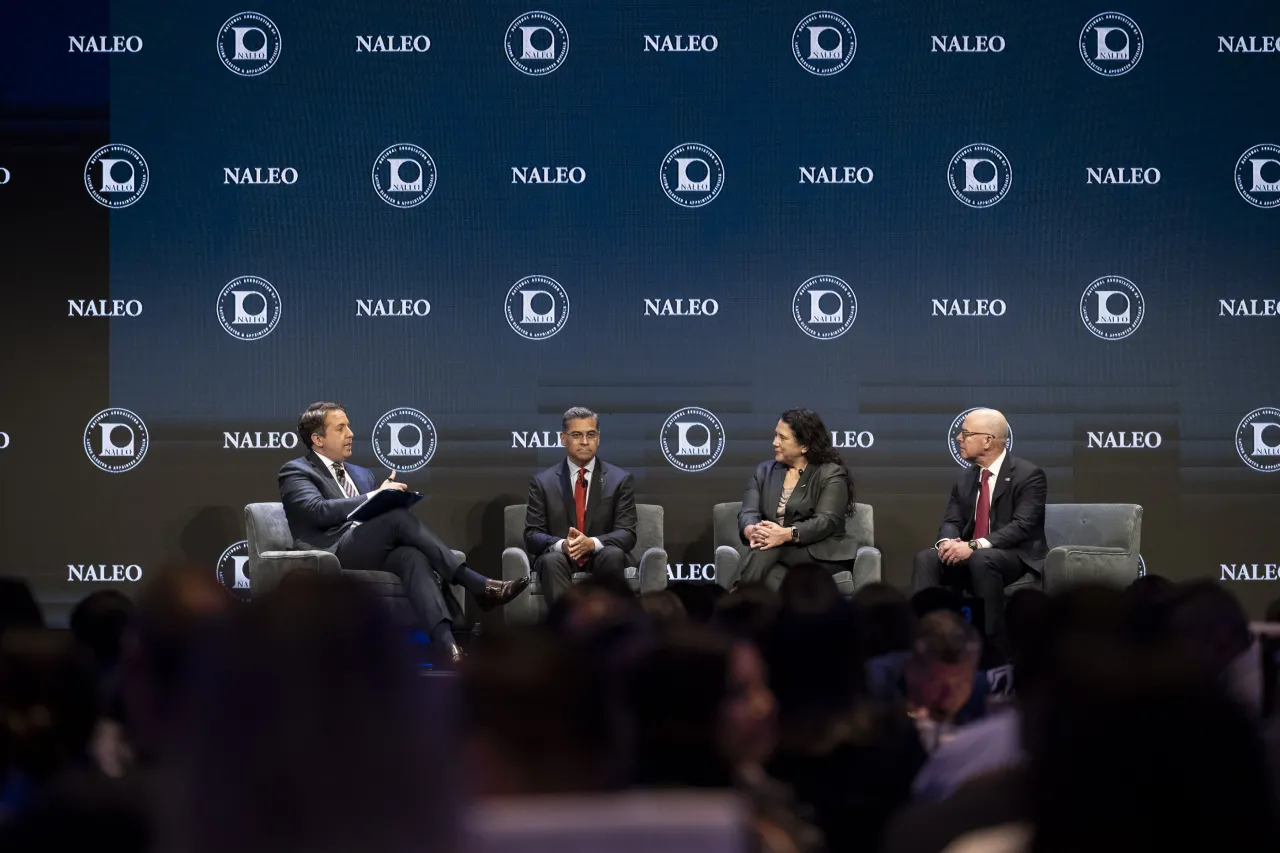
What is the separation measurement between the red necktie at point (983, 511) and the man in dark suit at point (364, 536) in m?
2.10

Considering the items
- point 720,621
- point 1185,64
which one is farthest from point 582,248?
point 720,621

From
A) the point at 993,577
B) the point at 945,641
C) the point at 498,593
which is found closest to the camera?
the point at 945,641

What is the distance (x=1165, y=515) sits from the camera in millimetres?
7266

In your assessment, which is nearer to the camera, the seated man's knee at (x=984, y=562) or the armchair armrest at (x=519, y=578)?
the seated man's knee at (x=984, y=562)

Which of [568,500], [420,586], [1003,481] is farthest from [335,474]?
[1003,481]

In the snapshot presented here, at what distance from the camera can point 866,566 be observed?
6.46 m

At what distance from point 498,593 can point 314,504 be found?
3.19ft

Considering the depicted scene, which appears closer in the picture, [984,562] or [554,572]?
[984,562]

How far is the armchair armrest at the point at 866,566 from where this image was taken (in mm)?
6434

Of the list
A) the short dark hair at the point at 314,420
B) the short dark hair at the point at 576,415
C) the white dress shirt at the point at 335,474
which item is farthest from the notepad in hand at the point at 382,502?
Result: the short dark hair at the point at 576,415

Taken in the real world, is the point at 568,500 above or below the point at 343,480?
below

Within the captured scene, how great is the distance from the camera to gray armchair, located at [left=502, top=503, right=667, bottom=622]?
6.41 m

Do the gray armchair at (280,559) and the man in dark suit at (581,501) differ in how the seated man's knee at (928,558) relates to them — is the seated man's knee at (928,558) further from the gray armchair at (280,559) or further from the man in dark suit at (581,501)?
the gray armchair at (280,559)

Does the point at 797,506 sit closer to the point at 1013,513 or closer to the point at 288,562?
the point at 1013,513
